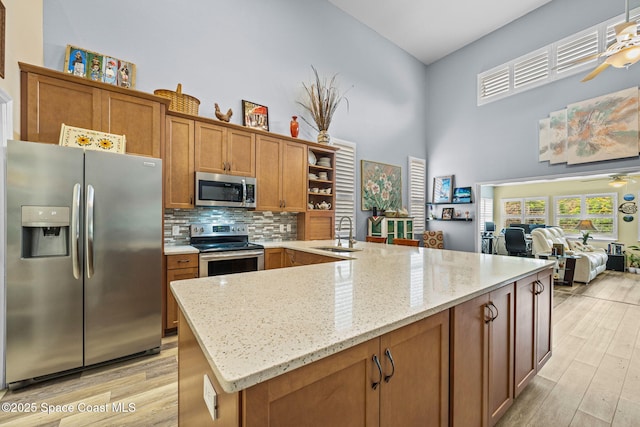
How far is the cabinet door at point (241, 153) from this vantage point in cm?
337

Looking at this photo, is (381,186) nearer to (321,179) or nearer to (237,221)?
(321,179)

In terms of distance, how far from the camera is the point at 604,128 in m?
4.21

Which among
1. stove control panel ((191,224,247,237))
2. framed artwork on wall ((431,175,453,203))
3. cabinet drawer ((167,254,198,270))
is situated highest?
framed artwork on wall ((431,175,453,203))

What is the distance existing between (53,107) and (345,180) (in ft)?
12.5

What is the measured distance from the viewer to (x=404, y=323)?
0.91m

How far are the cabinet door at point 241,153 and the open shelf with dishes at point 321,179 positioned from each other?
3.06ft

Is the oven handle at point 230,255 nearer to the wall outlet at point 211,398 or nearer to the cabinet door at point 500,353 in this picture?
the wall outlet at point 211,398

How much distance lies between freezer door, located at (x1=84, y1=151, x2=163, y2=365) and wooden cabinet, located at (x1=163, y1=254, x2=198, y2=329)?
0.93 ft

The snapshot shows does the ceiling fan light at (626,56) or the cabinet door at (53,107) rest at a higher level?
the ceiling fan light at (626,56)

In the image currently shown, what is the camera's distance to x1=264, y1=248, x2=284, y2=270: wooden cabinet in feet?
10.8

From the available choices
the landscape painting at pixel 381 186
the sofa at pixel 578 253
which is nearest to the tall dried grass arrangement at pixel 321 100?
the landscape painting at pixel 381 186

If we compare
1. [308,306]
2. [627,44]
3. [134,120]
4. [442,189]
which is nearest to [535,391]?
[308,306]

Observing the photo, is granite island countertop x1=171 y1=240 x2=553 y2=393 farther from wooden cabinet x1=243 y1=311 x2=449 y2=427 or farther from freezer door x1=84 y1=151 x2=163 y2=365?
freezer door x1=84 y1=151 x2=163 y2=365

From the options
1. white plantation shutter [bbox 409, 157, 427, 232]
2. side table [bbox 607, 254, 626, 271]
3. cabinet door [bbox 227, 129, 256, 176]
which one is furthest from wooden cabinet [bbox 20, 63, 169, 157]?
A: side table [bbox 607, 254, 626, 271]
